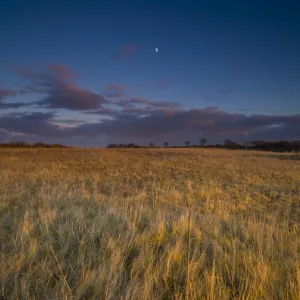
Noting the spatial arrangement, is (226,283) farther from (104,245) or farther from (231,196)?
(231,196)

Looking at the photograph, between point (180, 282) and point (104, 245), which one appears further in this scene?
point (104, 245)

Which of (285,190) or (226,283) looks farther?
(285,190)

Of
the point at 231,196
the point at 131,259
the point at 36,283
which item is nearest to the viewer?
the point at 36,283

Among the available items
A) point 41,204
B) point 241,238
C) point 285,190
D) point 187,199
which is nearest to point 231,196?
point 187,199

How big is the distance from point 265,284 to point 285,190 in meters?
11.5

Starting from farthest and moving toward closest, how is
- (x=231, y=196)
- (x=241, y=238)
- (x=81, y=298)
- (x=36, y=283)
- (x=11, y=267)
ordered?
(x=231, y=196), (x=241, y=238), (x=11, y=267), (x=36, y=283), (x=81, y=298)

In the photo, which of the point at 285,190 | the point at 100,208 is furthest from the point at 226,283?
the point at 285,190

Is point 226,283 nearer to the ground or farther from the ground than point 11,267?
nearer to the ground

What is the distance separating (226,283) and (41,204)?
5940 mm

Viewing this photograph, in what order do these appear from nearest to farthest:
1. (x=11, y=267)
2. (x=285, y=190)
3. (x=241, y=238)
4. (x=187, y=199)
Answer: (x=11, y=267)
(x=241, y=238)
(x=187, y=199)
(x=285, y=190)

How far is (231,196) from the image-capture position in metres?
12.1

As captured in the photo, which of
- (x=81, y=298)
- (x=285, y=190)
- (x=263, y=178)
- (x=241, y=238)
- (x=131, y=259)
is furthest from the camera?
(x=263, y=178)

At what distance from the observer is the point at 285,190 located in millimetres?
13961

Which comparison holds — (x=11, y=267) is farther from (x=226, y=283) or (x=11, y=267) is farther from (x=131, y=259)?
(x=226, y=283)
